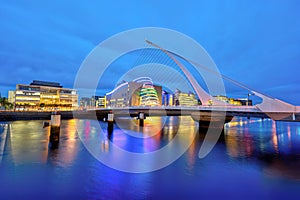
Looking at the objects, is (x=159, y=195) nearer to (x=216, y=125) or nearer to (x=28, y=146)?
(x=28, y=146)

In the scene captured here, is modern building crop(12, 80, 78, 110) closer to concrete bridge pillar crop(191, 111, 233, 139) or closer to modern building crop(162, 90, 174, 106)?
concrete bridge pillar crop(191, 111, 233, 139)

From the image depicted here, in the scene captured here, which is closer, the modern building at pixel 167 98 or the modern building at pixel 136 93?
the modern building at pixel 136 93

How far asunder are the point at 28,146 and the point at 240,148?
2014 cm

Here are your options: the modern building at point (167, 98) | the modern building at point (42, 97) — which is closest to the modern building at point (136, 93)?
Answer: the modern building at point (167, 98)

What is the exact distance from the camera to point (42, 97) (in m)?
77.8

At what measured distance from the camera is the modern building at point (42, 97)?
2756 inches

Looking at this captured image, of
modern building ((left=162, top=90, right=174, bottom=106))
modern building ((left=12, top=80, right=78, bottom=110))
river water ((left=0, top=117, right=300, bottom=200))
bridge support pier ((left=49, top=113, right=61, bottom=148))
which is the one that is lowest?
river water ((left=0, top=117, right=300, bottom=200))

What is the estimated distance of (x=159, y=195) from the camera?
7.39 metres

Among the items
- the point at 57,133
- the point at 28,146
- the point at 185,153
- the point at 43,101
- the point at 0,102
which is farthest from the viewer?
the point at 43,101

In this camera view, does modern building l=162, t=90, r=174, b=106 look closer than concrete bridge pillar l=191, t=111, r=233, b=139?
No

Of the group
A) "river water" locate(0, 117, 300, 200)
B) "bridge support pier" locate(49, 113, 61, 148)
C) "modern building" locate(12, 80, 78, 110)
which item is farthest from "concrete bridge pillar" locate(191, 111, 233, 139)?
"modern building" locate(12, 80, 78, 110)

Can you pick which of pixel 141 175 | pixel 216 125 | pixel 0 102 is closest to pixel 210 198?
pixel 141 175

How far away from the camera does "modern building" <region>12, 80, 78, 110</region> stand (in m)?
70.0

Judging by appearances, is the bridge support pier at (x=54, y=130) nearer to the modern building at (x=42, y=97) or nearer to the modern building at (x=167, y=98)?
the modern building at (x=42, y=97)
